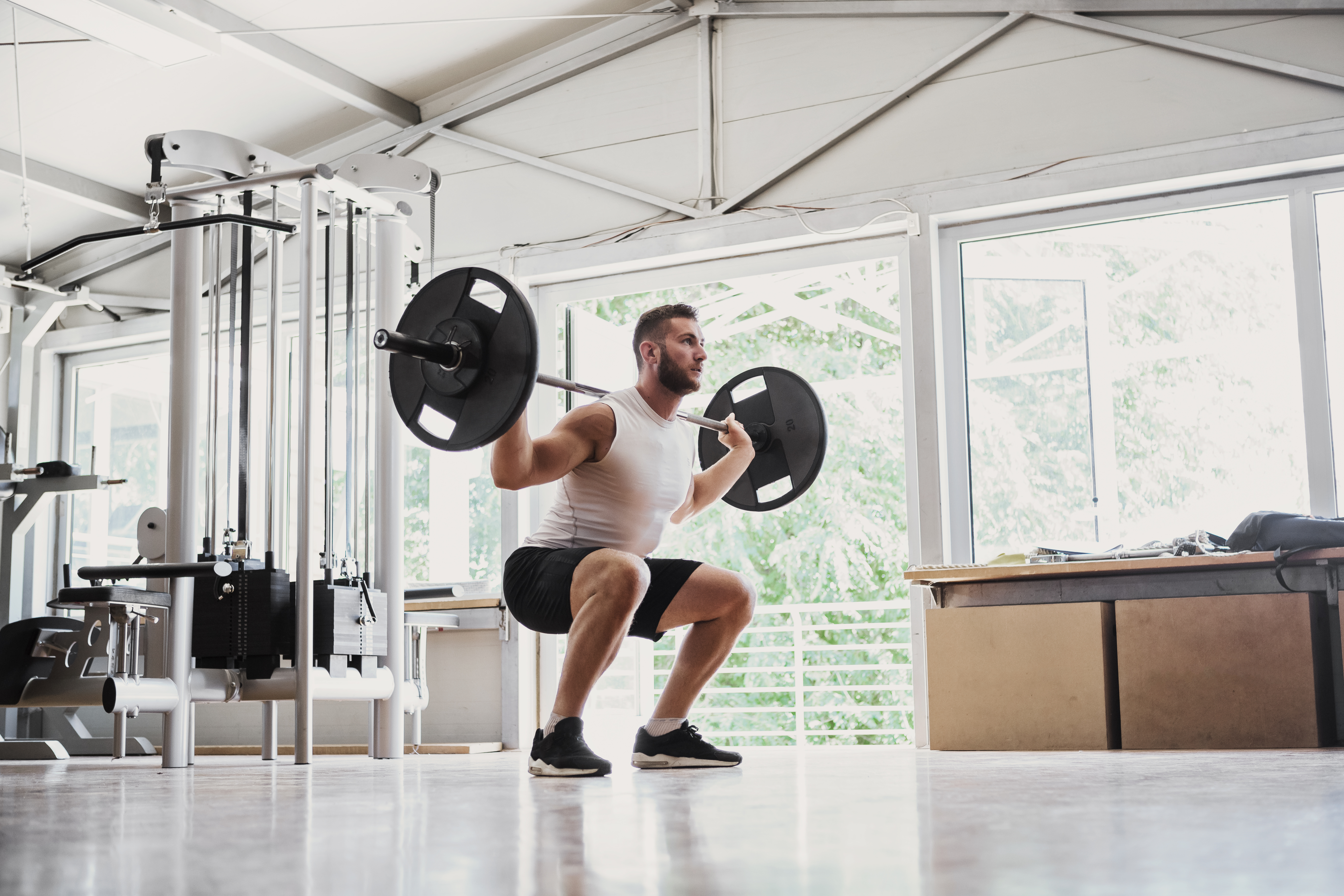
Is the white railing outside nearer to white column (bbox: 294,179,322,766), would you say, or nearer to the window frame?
the window frame

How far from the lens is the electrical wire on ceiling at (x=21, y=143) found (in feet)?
14.0

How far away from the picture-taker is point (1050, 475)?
437 cm

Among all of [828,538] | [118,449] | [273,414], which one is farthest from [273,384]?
[828,538]

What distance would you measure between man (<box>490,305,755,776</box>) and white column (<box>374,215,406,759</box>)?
1084mm

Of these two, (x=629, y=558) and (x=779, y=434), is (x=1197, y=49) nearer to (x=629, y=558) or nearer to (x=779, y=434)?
(x=779, y=434)

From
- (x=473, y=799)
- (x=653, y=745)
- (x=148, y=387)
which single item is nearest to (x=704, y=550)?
(x=148, y=387)

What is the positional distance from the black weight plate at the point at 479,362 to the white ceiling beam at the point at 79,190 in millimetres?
3305

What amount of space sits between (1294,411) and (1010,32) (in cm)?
164

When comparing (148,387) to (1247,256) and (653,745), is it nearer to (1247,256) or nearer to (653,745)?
(653,745)

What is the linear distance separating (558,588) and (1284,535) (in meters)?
2.15

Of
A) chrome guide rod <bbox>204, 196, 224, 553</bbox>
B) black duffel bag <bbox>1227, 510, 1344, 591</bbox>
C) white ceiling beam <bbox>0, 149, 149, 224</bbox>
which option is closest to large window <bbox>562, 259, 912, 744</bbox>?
white ceiling beam <bbox>0, 149, 149, 224</bbox>

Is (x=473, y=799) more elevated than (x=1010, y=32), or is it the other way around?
(x=1010, y=32)

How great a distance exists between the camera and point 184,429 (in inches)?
147

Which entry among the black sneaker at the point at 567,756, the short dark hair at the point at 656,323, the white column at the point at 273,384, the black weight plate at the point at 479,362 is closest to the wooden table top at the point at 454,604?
the white column at the point at 273,384
